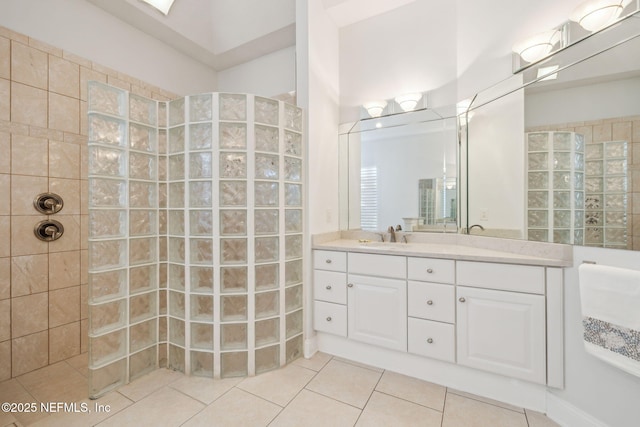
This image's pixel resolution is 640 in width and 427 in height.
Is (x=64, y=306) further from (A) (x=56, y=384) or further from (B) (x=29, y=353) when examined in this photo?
(A) (x=56, y=384)

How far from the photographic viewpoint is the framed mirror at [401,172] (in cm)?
A: 224

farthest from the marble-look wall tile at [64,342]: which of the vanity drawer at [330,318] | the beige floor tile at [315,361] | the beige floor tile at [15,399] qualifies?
the vanity drawer at [330,318]

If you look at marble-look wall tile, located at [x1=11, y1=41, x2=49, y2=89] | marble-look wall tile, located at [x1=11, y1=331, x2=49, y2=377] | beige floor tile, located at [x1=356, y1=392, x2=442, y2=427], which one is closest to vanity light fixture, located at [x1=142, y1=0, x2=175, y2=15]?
marble-look wall tile, located at [x1=11, y1=41, x2=49, y2=89]

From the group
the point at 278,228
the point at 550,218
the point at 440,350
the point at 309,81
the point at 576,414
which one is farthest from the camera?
the point at 309,81

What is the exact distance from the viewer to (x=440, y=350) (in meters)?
1.73

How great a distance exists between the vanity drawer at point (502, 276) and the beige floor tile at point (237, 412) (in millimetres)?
1387

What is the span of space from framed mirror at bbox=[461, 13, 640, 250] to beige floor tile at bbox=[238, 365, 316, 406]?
1.70 metres

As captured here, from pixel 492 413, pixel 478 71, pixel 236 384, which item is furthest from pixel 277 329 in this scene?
pixel 478 71

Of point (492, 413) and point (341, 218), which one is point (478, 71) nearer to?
point (341, 218)

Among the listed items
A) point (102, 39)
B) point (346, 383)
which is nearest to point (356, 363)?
point (346, 383)

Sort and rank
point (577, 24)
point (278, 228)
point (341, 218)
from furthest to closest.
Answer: point (341, 218) < point (278, 228) < point (577, 24)

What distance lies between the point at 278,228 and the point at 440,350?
4.47 ft

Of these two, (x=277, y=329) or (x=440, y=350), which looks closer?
(x=440, y=350)

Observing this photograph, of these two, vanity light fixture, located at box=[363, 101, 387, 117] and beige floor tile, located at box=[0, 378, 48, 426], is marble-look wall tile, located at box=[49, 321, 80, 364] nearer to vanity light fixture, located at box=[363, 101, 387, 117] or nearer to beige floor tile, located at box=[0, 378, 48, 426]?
beige floor tile, located at box=[0, 378, 48, 426]
